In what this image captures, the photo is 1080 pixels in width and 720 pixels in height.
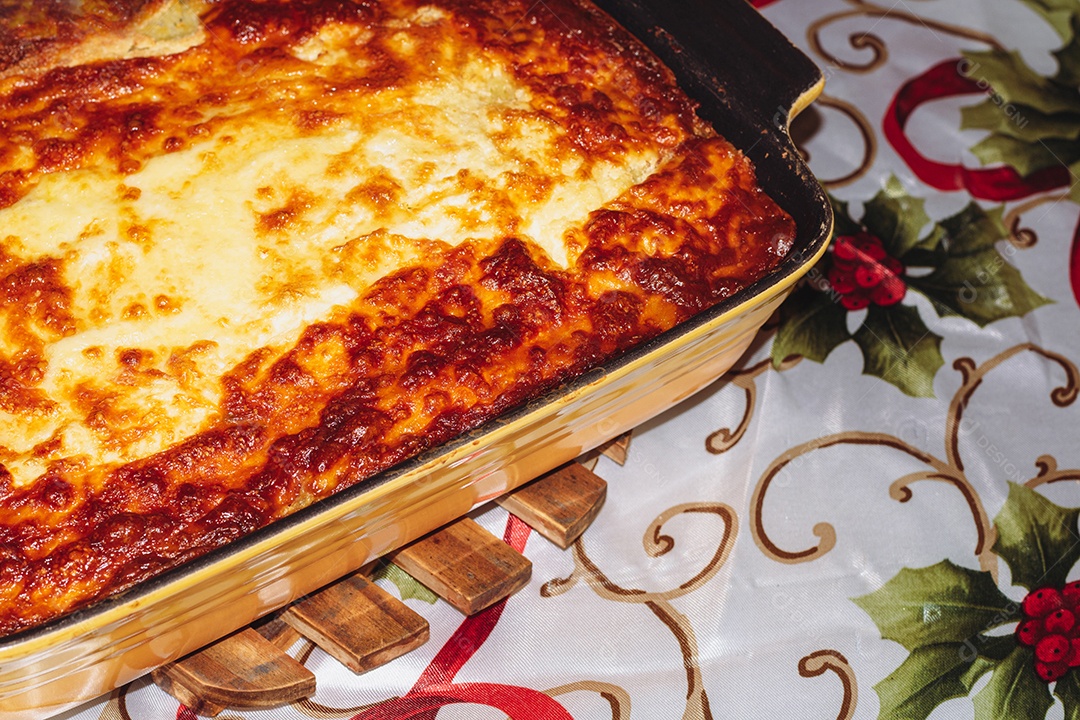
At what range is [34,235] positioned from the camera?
6.66ft

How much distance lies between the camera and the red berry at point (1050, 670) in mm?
2197

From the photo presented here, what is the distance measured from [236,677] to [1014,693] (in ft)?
4.88

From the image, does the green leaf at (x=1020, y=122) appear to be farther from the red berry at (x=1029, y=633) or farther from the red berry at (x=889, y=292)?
the red berry at (x=1029, y=633)

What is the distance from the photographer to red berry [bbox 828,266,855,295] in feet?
9.04

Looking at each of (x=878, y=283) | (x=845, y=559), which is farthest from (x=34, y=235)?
(x=878, y=283)

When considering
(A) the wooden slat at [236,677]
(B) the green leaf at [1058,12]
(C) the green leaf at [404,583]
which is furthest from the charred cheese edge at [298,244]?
(B) the green leaf at [1058,12]

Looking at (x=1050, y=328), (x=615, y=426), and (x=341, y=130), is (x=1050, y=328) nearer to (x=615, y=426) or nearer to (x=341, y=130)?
(x=615, y=426)

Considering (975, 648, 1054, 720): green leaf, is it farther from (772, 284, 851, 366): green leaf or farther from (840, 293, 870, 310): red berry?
(840, 293, 870, 310): red berry

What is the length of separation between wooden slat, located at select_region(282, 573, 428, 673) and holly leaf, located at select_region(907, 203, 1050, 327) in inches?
60.6

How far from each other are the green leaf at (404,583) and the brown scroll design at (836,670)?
0.74m

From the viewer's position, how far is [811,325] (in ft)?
8.83

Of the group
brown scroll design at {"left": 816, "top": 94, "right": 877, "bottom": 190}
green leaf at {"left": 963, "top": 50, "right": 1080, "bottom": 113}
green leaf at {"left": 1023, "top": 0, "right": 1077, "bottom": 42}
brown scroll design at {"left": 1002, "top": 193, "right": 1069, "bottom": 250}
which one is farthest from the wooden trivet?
green leaf at {"left": 1023, "top": 0, "right": 1077, "bottom": 42}

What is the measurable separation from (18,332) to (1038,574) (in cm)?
206

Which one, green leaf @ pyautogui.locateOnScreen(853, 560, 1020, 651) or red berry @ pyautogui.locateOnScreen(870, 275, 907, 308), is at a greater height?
red berry @ pyautogui.locateOnScreen(870, 275, 907, 308)
